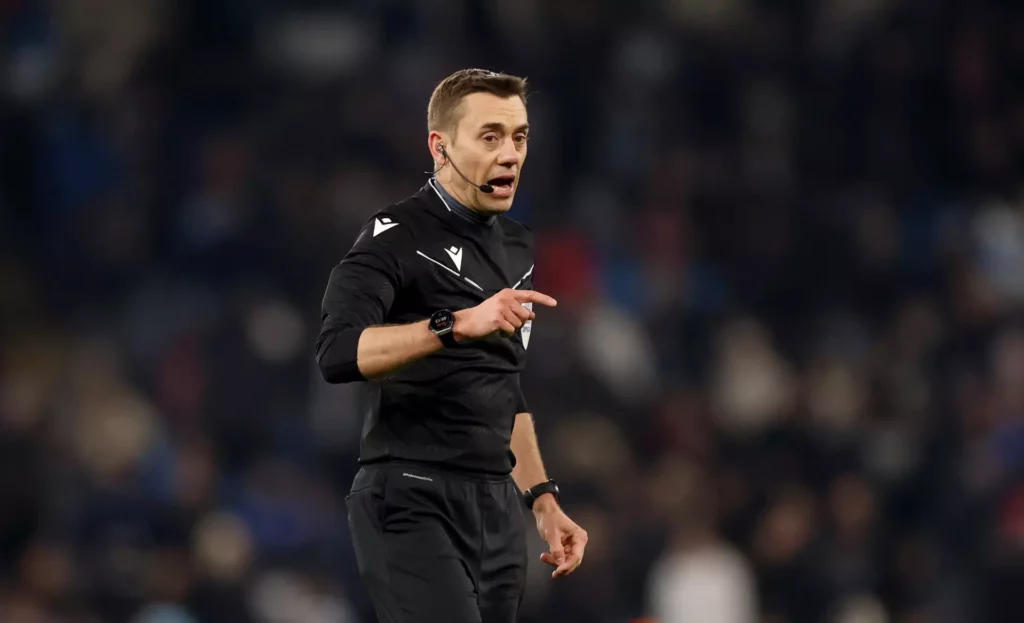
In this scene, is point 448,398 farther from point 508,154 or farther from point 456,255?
point 508,154

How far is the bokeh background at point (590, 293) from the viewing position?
28.0 feet

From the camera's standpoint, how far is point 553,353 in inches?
364

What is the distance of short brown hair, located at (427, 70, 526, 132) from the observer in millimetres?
4258

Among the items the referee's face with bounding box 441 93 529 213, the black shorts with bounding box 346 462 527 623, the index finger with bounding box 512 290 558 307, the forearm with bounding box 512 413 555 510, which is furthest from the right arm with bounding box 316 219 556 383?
the forearm with bounding box 512 413 555 510

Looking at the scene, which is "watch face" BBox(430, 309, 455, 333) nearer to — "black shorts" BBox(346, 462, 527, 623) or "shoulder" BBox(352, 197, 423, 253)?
"shoulder" BBox(352, 197, 423, 253)

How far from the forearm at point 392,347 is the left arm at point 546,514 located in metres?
0.78

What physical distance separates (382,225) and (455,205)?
251mm

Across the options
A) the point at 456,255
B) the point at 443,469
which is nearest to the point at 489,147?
the point at 456,255

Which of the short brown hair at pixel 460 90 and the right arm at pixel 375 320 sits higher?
the short brown hair at pixel 460 90

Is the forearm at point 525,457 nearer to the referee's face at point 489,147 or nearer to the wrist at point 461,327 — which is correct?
the referee's face at point 489,147

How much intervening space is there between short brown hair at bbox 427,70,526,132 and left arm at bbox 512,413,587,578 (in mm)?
862

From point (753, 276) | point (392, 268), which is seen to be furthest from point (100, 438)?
point (392, 268)

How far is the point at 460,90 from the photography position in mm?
4262

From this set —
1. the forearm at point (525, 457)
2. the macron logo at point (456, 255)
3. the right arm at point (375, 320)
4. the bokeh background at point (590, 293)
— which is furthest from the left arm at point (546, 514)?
the bokeh background at point (590, 293)
